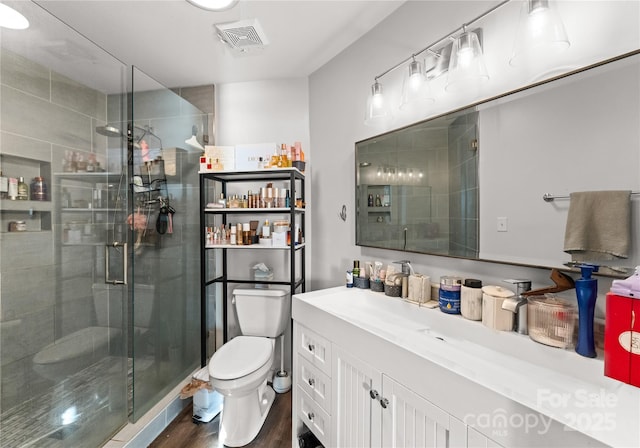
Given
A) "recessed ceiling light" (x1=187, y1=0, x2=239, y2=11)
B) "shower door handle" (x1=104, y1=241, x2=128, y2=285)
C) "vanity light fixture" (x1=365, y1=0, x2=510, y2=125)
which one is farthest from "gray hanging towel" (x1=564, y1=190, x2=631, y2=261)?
"shower door handle" (x1=104, y1=241, x2=128, y2=285)

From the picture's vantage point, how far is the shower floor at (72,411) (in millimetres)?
1350

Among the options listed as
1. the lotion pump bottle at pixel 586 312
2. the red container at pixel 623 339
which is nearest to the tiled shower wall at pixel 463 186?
the lotion pump bottle at pixel 586 312

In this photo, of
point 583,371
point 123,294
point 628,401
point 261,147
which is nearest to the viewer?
point 628,401

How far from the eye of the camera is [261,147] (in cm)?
222

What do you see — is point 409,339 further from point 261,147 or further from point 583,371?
point 261,147

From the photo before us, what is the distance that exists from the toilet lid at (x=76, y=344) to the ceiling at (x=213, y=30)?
1.73 m

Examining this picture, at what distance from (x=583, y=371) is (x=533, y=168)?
68 cm

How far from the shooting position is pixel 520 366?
99 cm

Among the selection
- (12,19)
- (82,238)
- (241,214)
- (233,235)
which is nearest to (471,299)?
(233,235)

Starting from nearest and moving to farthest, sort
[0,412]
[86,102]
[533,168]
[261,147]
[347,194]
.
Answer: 1. [533,168]
2. [0,412]
3. [86,102]
4. [347,194]
5. [261,147]

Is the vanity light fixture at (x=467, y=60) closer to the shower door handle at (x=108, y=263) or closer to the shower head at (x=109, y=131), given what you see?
the shower head at (x=109, y=131)

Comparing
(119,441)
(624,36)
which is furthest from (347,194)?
(119,441)

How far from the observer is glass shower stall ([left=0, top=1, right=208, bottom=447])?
4.31 feet

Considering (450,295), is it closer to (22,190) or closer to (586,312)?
(586,312)
